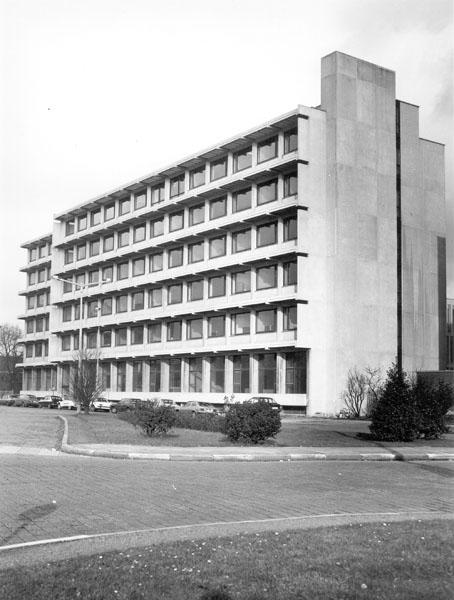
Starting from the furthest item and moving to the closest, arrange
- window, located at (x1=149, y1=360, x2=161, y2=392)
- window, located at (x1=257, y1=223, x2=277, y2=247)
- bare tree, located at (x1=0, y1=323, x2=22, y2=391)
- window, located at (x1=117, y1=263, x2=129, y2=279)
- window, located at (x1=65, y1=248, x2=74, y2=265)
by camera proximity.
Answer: bare tree, located at (x1=0, y1=323, x2=22, y2=391)
window, located at (x1=65, y1=248, x2=74, y2=265)
window, located at (x1=117, y1=263, x2=129, y2=279)
window, located at (x1=149, y1=360, x2=161, y2=392)
window, located at (x1=257, y1=223, x2=277, y2=247)

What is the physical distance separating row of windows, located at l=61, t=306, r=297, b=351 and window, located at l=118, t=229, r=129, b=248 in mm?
9517

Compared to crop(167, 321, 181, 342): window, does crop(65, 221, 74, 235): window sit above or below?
above

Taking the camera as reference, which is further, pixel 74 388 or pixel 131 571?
pixel 74 388

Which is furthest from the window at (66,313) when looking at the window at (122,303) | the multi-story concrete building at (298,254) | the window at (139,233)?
the window at (139,233)

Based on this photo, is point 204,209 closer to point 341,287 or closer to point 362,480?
point 341,287

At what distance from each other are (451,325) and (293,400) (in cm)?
3329

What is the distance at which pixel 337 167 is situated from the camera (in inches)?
2272

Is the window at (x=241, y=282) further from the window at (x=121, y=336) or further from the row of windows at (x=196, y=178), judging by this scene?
the window at (x=121, y=336)

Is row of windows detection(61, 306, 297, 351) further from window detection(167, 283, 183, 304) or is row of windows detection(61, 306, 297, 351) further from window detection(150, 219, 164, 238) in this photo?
window detection(150, 219, 164, 238)

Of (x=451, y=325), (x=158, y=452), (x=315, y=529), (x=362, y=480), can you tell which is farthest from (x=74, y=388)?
(x=451, y=325)

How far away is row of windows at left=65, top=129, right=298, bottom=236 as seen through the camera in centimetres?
5984

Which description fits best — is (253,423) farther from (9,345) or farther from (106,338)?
(9,345)

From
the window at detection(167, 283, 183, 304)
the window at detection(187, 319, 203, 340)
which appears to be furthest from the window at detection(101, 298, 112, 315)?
the window at detection(187, 319, 203, 340)

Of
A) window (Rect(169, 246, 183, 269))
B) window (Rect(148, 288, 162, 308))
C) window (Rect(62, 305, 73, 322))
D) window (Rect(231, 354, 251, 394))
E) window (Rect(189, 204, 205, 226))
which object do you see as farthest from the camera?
window (Rect(62, 305, 73, 322))
